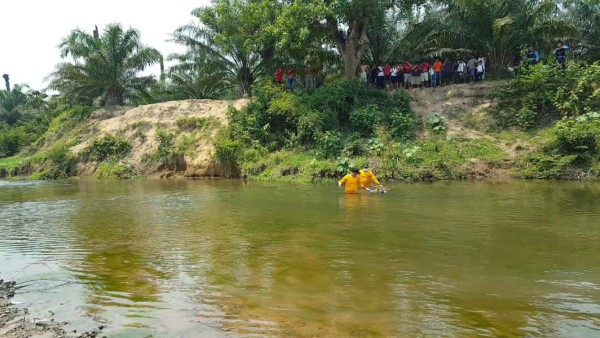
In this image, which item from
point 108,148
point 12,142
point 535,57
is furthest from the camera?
point 12,142

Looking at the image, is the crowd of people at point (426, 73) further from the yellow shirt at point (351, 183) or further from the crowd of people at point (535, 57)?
the yellow shirt at point (351, 183)

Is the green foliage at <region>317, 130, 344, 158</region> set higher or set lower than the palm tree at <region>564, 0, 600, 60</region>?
lower

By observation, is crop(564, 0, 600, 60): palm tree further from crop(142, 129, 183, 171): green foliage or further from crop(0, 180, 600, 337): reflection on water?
crop(142, 129, 183, 171): green foliage

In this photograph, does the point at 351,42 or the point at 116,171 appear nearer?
the point at 351,42

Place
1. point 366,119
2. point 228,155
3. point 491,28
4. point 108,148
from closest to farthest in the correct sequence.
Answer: point 366,119, point 228,155, point 491,28, point 108,148

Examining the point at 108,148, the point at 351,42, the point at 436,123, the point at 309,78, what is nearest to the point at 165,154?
the point at 108,148

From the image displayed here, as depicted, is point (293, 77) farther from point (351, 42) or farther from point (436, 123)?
point (436, 123)

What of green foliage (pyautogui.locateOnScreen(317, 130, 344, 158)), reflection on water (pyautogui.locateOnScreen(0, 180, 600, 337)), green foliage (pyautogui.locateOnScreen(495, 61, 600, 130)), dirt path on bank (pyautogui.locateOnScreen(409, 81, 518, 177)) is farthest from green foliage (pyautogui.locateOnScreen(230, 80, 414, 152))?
reflection on water (pyautogui.locateOnScreen(0, 180, 600, 337))

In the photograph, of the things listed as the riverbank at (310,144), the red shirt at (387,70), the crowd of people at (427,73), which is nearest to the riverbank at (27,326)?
the riverbank at (310,144)

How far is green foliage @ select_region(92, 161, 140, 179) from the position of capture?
25359 mm

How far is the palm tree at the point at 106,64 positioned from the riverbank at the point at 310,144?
247cm

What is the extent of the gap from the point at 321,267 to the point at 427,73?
62.0 ft

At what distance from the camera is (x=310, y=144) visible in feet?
71.0

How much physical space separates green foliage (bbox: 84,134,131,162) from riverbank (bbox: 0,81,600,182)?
0.20ft
